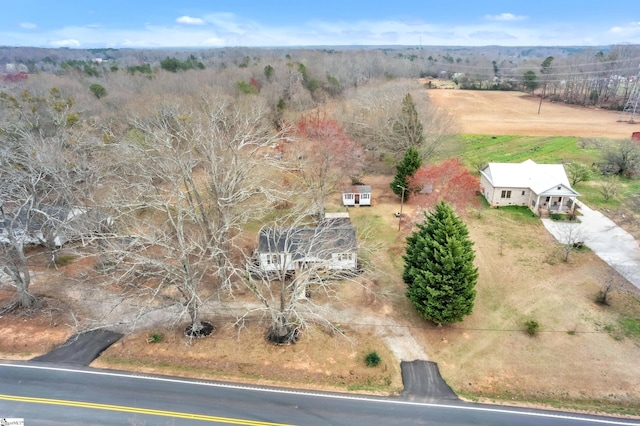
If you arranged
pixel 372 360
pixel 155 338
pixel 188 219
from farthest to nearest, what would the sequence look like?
pixel 188 219
pixel 155 338
pixel 372 360

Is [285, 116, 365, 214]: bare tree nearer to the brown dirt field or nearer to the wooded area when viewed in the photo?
the wooded area

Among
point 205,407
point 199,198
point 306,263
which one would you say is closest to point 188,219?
point 199,198

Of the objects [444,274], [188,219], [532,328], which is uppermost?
[188,219]

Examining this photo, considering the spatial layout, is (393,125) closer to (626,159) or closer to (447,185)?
(447,185)

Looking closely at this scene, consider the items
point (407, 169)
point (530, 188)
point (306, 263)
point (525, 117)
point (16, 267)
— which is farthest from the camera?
point (525, 117)

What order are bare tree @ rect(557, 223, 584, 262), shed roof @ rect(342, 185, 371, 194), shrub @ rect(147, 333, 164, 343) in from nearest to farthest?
shrub @ rect(147, 333, 164, 343), bare tree @ rect(557, 223, 584, 262), shed roof @ rect(342, 185, 371, 194)

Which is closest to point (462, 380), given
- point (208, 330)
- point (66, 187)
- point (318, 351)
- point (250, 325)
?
point (318, 351)

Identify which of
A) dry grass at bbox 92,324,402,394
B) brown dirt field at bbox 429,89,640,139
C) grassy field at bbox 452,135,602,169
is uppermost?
brown dirt field at bbox 429,89,640,139

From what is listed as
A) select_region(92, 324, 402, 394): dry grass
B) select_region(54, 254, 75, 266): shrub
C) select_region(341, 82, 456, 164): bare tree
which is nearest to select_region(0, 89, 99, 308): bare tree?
select_region(54, 254, 75, 266): shrub
